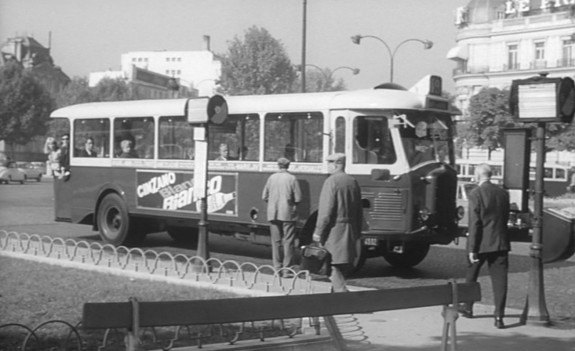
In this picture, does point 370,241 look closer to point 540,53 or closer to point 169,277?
point 169,277

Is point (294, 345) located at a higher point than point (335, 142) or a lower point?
lower

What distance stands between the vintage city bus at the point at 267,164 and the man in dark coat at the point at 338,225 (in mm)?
3467

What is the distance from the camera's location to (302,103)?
1420cm

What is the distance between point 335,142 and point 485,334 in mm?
5484

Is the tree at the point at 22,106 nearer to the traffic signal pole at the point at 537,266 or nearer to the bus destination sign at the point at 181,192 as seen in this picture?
the bus destination sign at the point at 181,192

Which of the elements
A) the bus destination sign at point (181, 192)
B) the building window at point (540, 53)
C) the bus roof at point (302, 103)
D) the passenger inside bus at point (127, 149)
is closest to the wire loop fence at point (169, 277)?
the bus destination sign at point (181, 192)

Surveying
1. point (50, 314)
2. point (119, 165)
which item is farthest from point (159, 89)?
point (50, 314)

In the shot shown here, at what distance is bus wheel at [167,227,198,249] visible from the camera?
1827cm

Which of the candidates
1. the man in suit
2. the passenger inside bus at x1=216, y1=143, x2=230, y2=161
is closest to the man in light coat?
the passenger inside bus at x1=216, y1=143, x2=230, y2=161

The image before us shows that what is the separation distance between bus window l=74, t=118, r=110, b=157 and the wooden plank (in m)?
12.3

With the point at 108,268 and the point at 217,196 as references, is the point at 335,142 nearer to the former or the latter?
the point at 217,196

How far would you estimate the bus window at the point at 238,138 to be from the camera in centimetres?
1488

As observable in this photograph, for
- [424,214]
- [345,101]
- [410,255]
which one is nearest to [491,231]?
[424,214]

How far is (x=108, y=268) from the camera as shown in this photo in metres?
12.6
